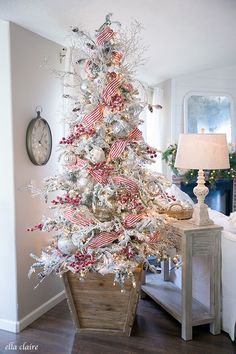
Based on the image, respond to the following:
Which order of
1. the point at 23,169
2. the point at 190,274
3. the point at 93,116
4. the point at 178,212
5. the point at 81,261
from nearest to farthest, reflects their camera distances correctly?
the point at 81,261
the point at 93,116
the point at 190,274
the point at 23,169
the point at 178,212

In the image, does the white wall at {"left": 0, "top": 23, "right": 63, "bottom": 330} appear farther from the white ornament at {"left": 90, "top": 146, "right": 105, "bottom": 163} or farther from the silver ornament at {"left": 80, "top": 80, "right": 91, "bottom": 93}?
the white ornament at {"left": 90, "top": 146, "right": 105, "bottom": 163}

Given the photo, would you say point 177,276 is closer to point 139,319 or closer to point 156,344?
point 139,319

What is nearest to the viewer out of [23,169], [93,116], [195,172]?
[93,116]

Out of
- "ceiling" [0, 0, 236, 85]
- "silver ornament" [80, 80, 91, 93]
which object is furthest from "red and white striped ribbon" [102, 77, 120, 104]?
"ceiling" [0, 0, 236, 85]

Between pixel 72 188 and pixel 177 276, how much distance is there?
147 centimetres

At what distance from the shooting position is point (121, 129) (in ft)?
8.14

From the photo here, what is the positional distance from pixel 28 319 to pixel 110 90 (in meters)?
1.97

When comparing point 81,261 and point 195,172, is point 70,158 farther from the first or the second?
point 195,172

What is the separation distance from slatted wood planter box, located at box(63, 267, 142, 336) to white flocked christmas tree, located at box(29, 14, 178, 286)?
165 mm

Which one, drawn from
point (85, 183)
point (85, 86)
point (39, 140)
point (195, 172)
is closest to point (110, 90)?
point (85, 86)

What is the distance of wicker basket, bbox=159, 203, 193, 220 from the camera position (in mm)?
2900

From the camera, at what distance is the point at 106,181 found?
98.1 inches

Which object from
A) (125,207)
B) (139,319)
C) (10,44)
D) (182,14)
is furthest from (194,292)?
(10,44)

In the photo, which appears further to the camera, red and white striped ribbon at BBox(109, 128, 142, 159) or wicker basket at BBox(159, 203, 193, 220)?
wicker basket at BBox(159, 203, 193, 220)
